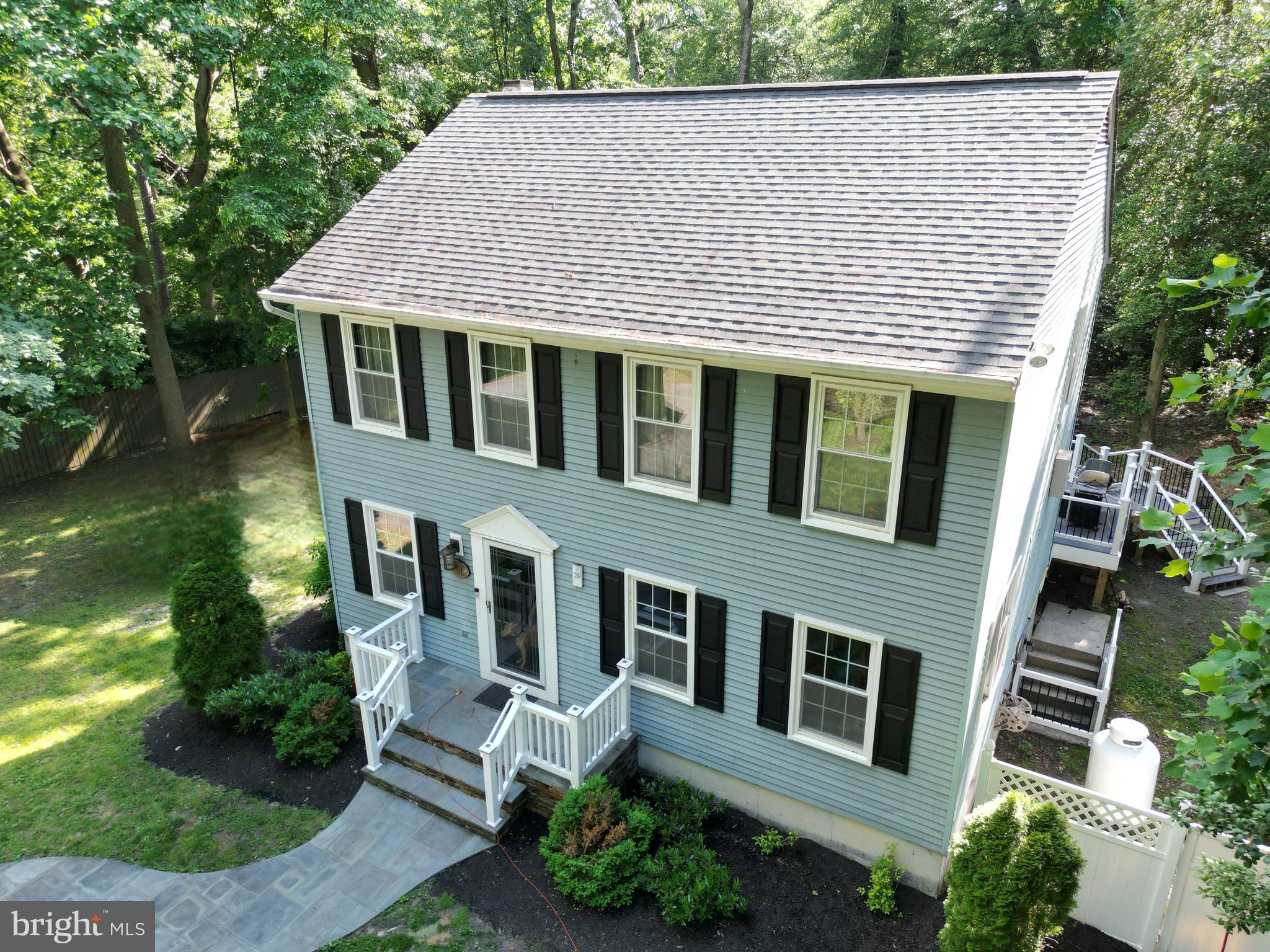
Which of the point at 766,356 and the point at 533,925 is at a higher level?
the point at 766,356

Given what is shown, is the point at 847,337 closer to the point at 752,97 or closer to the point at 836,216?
the point at 836,216

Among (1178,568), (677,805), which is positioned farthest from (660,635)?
(1178,568)

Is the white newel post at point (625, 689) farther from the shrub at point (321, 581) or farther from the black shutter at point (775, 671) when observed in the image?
the shrub at point (321, 581)

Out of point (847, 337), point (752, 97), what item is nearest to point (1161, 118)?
point (752, 97)

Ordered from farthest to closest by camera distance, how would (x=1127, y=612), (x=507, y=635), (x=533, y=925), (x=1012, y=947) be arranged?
(x=1127, y=612) → (x=507, y=635) → (x=533, y=925) → (x=1012, y=947)

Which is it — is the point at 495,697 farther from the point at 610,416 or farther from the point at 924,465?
the point at 924,465

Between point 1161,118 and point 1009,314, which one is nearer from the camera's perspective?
point 1009,314
